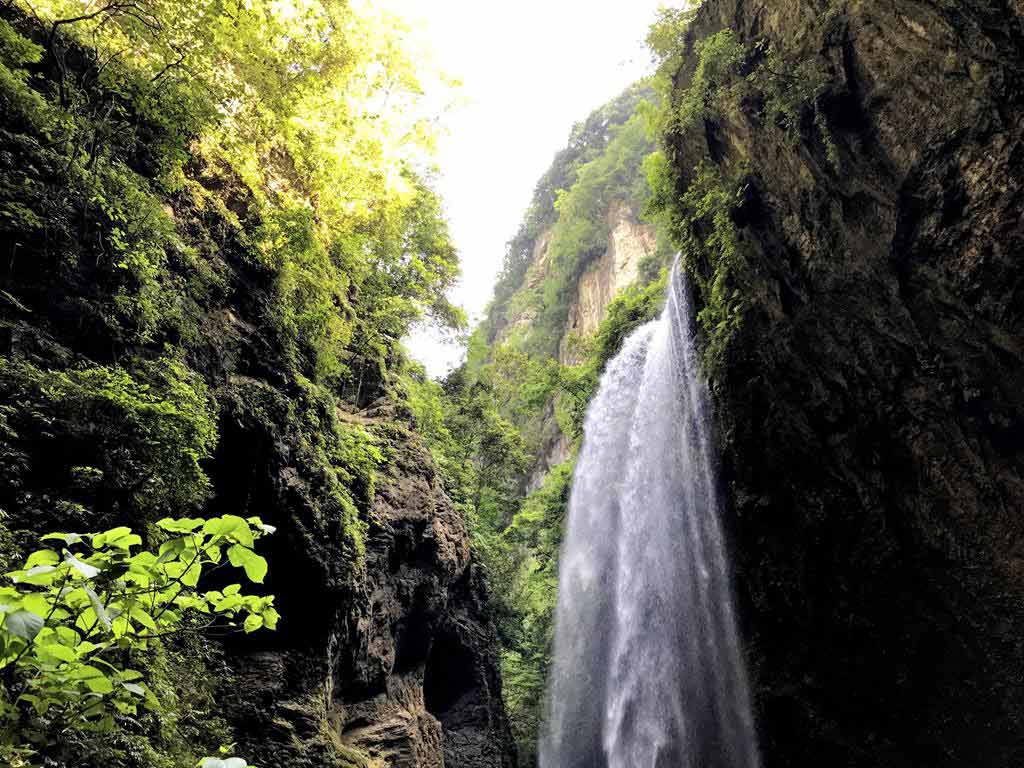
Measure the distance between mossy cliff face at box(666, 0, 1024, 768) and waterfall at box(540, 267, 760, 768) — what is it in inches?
35.7

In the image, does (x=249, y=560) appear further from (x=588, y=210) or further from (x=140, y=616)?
(x=588, y=210)

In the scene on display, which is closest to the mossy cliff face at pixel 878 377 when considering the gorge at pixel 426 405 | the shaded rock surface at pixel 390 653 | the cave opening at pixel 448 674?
the gorge at pixel 426 405

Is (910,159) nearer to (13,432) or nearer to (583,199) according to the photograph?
(13,432)

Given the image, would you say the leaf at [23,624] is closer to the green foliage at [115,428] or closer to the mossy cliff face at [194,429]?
the mossy cliff face at [194,429]

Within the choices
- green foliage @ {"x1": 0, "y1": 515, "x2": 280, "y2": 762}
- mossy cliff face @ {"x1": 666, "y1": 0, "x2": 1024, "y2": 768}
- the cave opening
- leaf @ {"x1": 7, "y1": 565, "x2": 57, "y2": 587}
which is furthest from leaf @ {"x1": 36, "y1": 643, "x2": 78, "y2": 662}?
the cave opening

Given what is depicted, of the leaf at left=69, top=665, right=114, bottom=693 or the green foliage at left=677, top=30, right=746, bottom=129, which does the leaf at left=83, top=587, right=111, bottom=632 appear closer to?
the leaf at left=69, top=665, right=114, bottom=693

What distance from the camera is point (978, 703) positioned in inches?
309

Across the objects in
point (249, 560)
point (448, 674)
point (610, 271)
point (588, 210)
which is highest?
point (588, 210)

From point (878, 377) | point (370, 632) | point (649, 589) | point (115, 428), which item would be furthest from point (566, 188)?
point (115, 428)

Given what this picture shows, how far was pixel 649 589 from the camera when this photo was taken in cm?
1323

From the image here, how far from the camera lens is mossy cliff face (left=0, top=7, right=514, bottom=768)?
4188 millimetres

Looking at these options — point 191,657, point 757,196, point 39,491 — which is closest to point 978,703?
point 757,196

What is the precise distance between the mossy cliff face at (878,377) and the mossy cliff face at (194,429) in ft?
19.9

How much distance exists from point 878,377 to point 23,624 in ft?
30.9
